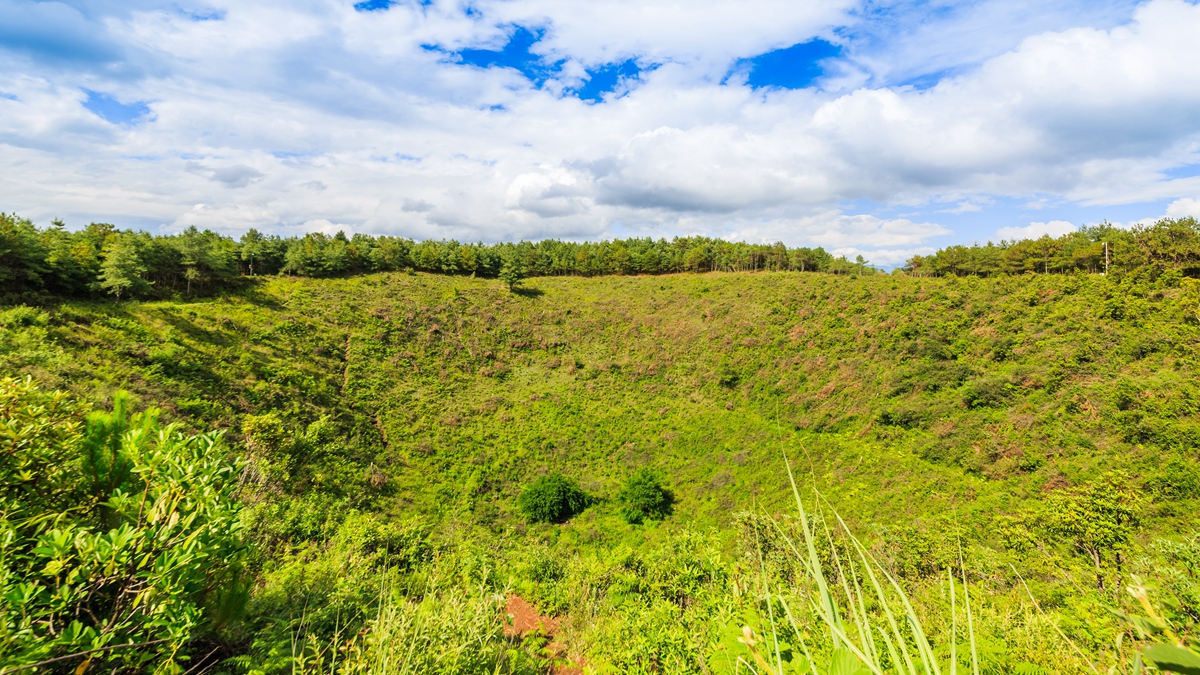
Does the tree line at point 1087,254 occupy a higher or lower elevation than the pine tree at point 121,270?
higher

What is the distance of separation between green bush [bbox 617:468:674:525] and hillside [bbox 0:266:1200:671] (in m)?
0.74

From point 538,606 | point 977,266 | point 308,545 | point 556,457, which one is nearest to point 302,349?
point 556,457

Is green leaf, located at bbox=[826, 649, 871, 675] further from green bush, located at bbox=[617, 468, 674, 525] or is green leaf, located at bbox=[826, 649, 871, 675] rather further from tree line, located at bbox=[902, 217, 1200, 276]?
tree line, located at bbox=[902, 217, 1200, 276]

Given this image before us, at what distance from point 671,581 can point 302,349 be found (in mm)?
30929

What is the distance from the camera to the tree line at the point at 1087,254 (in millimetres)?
29062

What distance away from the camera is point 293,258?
135 ft

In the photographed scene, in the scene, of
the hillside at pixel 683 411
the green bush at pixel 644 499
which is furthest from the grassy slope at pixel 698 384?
the green bush at pixel 644 499

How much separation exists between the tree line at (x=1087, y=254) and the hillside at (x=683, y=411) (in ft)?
14.6

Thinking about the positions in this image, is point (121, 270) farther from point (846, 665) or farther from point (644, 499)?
point (846, 665)

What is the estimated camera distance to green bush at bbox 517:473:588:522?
75.4 feet

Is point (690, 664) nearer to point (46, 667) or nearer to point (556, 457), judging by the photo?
point (46, 667)

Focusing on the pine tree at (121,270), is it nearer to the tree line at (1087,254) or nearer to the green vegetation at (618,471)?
the green vegetation at (618,471)

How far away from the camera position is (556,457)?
2838 centimetres

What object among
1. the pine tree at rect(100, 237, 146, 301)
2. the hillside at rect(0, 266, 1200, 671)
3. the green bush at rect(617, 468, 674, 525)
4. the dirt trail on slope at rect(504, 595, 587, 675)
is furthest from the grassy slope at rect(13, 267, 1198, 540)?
the dirt trail on slope at rect(504, 595, 587, 675)
